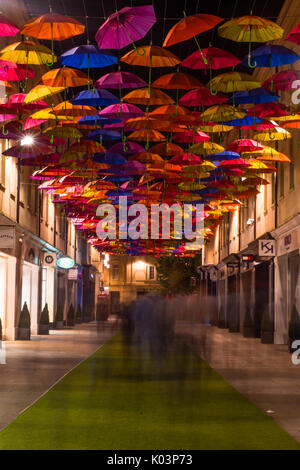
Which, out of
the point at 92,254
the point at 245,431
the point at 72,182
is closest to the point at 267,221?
the point at 72,182

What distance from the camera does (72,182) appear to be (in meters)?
23.2

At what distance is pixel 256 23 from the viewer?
1182 cm

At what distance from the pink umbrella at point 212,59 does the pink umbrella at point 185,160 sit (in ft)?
22.6

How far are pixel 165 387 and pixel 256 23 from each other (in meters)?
6.71

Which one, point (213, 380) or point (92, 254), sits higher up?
point (92, 254)

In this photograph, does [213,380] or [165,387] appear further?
[213,380]

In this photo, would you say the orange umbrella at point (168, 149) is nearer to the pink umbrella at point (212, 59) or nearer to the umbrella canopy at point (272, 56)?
the pink umbrella at point (212, 59)

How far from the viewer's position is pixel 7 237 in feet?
82.0

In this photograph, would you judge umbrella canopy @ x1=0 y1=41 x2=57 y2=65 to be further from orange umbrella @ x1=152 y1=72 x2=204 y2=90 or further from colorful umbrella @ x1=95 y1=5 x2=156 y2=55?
orange umbrella @ x1=152 y1=72 x2=204 y2=90

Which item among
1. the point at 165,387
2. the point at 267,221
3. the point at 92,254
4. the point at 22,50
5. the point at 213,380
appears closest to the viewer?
the point at 22,50

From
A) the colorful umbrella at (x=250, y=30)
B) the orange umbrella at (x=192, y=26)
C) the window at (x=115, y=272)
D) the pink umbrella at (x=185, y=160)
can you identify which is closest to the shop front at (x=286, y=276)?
the pink umbrella at (x=185, y=160)

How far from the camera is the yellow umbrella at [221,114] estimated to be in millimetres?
15875
